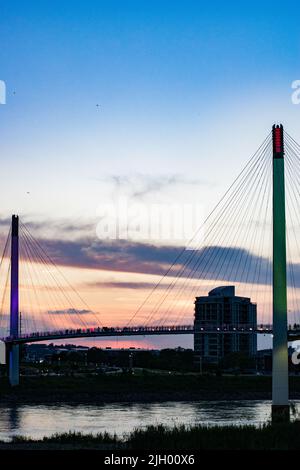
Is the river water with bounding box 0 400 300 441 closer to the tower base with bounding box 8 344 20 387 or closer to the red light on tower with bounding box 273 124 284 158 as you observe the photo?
the tower base with bounding box 8 344 20 387

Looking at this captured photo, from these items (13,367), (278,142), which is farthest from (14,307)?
(278,142)

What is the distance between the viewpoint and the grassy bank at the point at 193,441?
24469mm

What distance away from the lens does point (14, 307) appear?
8200 cm

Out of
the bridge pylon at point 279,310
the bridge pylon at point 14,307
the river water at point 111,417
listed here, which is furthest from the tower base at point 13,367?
the bridge pylon at point 279,310

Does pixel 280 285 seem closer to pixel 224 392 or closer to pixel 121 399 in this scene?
pixel 121 399

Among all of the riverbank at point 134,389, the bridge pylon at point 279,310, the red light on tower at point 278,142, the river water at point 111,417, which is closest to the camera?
the bridge pylon at point 279,310

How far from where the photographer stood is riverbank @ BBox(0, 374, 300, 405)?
76.4 meters

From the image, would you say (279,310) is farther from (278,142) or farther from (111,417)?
(111,417)

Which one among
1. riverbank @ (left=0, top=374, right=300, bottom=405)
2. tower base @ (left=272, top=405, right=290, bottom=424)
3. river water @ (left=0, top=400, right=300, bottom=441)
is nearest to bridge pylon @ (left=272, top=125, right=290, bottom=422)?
tower base @ (left=272, top=405, right=290, bottom=424)

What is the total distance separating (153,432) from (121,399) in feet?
167

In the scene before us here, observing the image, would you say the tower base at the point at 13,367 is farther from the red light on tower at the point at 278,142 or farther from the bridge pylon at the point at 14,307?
the red light on tower at the point at 278,142

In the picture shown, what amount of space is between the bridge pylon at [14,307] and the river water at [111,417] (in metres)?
14.4
